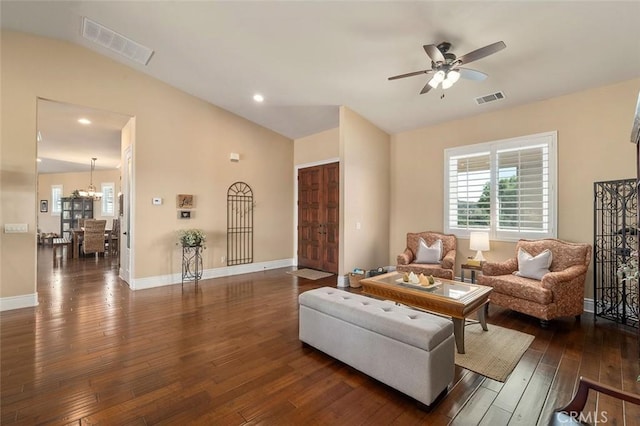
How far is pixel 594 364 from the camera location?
8.46ft

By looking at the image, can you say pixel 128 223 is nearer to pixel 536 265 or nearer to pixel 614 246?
pixel 536 265

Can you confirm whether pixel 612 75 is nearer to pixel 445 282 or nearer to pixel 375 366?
pixel 445 282

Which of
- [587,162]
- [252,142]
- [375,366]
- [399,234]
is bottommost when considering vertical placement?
[375,366]

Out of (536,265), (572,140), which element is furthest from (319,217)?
(572,140)

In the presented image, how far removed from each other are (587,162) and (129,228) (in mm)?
7613

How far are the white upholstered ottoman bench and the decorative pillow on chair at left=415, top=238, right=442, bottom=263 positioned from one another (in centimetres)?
281

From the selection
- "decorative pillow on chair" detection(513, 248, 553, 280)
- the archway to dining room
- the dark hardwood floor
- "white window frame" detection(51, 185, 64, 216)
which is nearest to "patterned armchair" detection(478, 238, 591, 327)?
"decorative pillow on chair" detection(513, 248, 553, 280)

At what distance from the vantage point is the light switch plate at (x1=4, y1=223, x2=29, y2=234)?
3.99 meters

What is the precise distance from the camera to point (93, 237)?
8188mm

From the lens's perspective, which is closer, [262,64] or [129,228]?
[262,64]

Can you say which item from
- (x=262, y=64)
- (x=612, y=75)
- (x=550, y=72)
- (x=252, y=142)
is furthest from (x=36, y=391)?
(x=612, y=75)

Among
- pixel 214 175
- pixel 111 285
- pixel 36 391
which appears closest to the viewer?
pixel 36 391

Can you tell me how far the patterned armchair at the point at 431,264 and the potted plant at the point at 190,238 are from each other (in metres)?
3.77

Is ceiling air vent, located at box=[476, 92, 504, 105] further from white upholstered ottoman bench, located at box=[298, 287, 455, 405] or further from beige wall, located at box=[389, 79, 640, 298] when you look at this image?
white upholstered ottoman bench, located at box=[298, 287, 455, 405]
